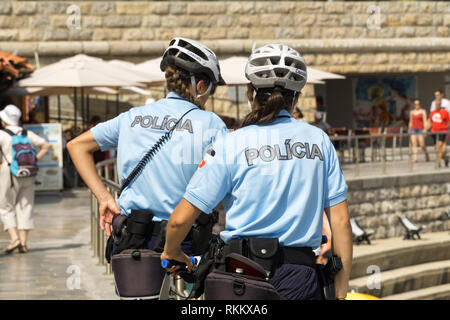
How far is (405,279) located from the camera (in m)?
15.0

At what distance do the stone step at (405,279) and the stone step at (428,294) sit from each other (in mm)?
123

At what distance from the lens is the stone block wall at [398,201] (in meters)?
17.1

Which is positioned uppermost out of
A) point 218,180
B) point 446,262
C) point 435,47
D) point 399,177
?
point 435,47

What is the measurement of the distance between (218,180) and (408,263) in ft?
44.6

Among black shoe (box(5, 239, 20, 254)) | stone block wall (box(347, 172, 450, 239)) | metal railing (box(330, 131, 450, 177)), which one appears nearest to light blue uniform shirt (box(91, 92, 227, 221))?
black shoe (box(5, 239, 20, 254))

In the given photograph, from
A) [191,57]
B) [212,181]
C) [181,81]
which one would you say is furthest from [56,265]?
[212,181]

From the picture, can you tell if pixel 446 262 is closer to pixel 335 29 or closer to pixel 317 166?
pixel 335 29

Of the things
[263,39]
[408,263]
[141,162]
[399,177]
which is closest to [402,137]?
[399,177]

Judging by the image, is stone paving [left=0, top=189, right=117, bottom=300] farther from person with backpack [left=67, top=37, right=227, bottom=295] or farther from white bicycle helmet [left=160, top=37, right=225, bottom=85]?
white bicycle helmet [left=160, top=37, right=225, bottom=85]

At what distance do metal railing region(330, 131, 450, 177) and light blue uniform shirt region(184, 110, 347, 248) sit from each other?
12.6m

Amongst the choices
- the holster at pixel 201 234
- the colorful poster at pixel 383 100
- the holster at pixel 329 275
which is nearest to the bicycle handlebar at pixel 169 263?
the holster at pixel 201 234

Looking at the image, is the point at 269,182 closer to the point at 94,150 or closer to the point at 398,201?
the point at 94,150

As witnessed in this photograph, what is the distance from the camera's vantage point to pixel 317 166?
10.6 feet
